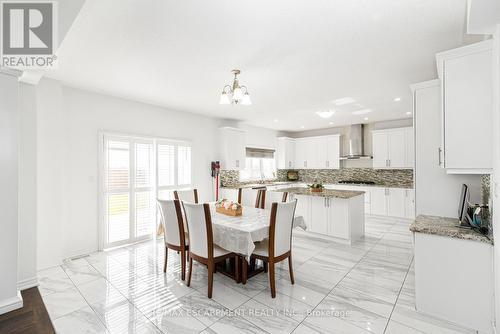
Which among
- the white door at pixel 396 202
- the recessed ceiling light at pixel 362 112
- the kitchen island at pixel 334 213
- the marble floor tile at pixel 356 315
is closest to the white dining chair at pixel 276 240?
the marble floor tile at pixel 356 315

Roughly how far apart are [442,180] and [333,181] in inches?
201

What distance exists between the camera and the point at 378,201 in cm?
632

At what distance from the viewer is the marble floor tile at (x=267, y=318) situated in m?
1.97

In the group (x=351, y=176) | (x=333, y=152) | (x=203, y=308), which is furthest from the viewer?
(x=333, y=152)

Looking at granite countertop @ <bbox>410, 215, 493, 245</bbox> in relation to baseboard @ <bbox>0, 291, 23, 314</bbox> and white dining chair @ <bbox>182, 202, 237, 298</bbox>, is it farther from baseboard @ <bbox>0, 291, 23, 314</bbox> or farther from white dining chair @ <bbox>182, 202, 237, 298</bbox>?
baseboard @ <bbox>0, 291, 23, 314</bbox>

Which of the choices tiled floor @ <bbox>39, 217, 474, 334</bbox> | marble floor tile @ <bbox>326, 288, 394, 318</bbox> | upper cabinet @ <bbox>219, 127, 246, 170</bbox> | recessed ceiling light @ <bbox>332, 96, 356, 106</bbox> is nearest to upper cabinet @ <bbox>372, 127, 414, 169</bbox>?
recessed ceiling light @ <bbox>332, 96, 356, 106</bbox>

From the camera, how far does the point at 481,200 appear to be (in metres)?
2.54

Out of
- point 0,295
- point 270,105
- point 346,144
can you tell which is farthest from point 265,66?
point 346,144

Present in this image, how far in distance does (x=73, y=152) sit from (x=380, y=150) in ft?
23.4

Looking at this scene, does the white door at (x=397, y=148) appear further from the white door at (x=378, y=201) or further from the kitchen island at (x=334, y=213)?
the kitchen island at (x=334, y=213)

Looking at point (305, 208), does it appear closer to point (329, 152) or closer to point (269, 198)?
point (269, 198)

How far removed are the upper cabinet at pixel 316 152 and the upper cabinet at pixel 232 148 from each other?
2145 millimetres

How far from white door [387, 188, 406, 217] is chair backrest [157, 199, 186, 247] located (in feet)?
18.6

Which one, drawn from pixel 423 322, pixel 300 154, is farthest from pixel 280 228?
pixel 300 154
